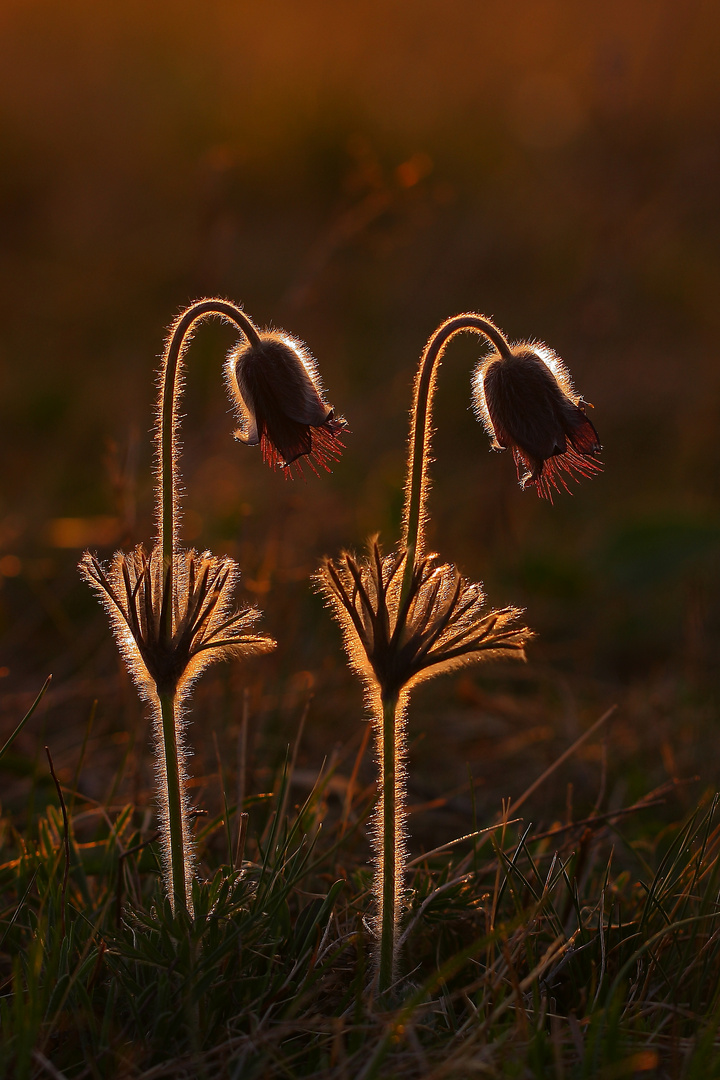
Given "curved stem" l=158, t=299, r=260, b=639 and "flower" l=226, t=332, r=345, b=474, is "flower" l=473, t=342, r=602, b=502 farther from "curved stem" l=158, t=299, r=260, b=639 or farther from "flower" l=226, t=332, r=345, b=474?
"curved stem" l=158, t=299, r=260, b=639

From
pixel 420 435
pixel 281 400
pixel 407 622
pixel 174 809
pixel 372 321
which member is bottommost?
pixel 174 809

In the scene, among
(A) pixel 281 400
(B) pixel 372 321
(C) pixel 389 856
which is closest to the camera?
(C) pixel 389 856

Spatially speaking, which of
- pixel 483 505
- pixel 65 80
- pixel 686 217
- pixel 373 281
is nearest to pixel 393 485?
pixel 483 505

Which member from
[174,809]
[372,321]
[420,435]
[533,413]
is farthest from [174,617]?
[372,321]

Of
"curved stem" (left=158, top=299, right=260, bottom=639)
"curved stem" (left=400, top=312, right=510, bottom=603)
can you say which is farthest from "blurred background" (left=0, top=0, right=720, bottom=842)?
"curved stem" (left=158, top=299, right=260, bottom=639)

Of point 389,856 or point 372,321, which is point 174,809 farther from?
point 372,321

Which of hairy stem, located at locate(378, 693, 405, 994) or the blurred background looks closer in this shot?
hairy stem, located at locate(378, 693, 405, 994)
